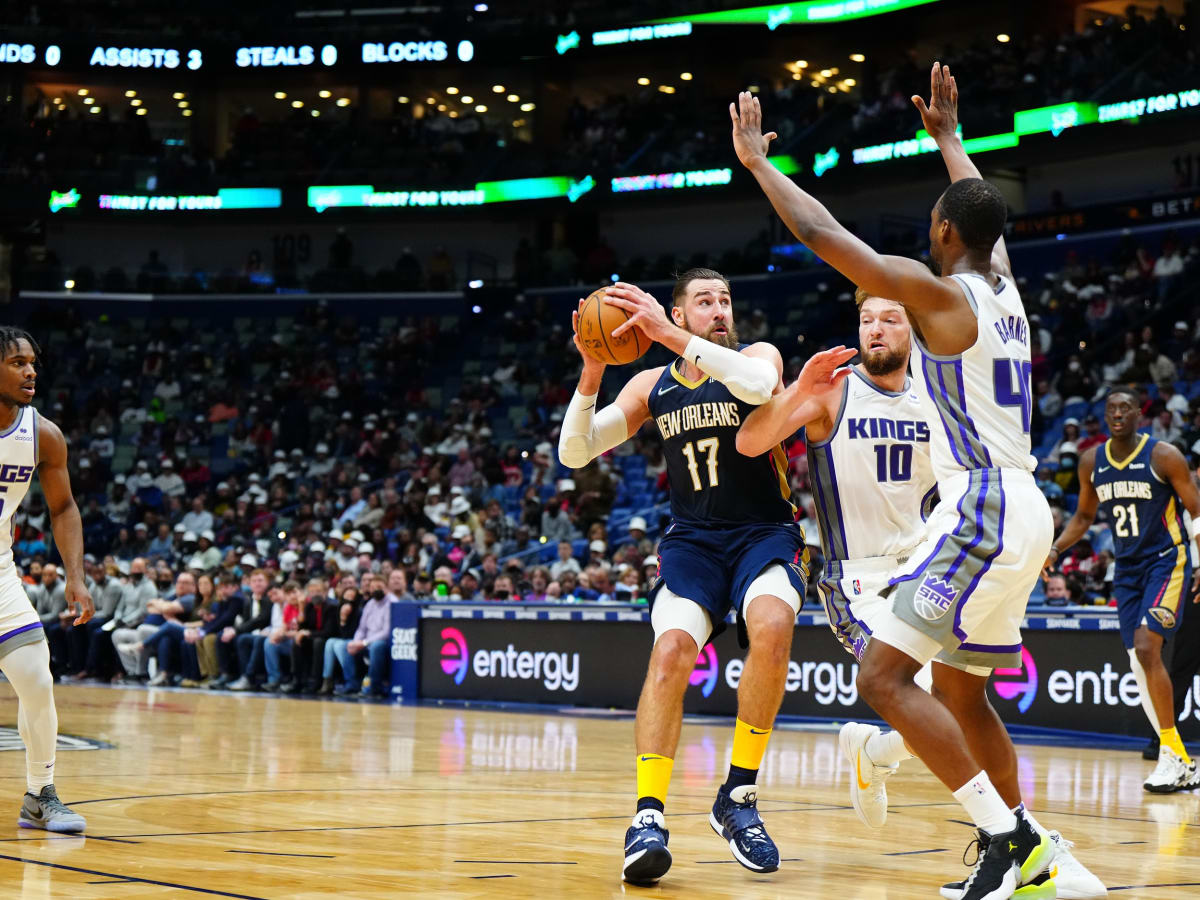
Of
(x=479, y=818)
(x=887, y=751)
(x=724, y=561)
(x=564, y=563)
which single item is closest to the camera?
(x=887, y=751)

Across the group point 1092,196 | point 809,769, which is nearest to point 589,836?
point 809,769

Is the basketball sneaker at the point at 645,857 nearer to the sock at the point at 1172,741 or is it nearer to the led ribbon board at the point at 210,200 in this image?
the sock at the point at 1172,741

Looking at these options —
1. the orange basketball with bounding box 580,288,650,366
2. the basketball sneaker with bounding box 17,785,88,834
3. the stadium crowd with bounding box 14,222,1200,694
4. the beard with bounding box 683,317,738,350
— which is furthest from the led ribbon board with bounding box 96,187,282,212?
the orange basketball with bounding box 580,288,650,366

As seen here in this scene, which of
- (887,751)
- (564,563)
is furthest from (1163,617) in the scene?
(564,563)

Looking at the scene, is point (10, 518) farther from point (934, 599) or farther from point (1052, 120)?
point (1052, 120)

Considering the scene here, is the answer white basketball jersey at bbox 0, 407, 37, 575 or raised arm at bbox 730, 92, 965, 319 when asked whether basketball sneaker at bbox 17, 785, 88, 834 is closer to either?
white basketball jersey at bbox 0, 407, 37, 575

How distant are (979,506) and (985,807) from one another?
0.97m

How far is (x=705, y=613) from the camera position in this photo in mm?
5906

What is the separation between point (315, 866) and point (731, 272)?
28039 mm

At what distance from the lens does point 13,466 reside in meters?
6.76

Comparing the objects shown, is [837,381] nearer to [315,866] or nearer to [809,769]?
[315,866]

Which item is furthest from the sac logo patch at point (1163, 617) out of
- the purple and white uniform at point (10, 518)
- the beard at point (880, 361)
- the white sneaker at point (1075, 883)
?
the purple and white uniform at point (10, 518)

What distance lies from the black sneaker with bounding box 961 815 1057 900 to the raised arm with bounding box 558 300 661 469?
2.25 m

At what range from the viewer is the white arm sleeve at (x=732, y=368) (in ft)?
18.5
